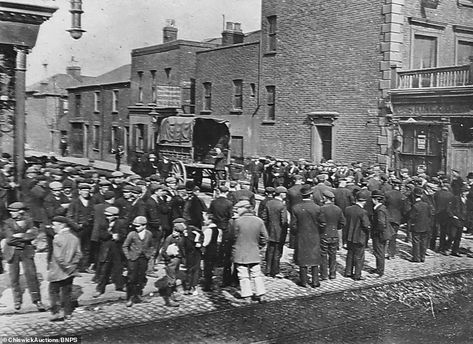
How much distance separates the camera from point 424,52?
21.6 meters

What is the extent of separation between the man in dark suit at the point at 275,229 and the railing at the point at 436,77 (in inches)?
387

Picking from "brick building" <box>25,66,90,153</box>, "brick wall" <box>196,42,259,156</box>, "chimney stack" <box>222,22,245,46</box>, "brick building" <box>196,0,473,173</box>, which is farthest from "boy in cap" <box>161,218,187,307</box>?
"brick building" <box>25,66,90,153</box>

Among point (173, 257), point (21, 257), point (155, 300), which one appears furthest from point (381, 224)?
point (21, 257)

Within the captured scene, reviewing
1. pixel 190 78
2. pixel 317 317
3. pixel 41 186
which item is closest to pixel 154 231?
pixel 41 186

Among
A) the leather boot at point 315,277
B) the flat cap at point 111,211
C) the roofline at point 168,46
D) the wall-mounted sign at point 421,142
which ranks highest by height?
the roofline at point 168,46

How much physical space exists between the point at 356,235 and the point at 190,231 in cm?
345

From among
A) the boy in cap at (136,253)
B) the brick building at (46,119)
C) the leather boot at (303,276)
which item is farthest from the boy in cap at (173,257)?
the brick building at (46,119)

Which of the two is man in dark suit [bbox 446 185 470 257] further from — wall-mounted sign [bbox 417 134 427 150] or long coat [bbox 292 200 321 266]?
wall-mounted sign [bbox 417 134 427 150]

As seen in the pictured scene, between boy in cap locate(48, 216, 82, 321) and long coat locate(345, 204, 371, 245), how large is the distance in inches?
214

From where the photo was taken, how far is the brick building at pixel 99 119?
1467 inches

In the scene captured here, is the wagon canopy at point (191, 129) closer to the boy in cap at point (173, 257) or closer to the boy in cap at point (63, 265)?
the boy in cap at point (173, 257)

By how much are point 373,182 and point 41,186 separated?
864 cm

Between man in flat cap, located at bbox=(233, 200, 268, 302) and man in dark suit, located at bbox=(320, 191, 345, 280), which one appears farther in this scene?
man in dark suit, located at bbox=(320, 191, 345, 280)

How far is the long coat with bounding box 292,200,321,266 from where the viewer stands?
32.9 feet
